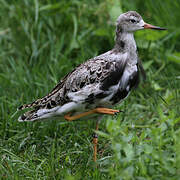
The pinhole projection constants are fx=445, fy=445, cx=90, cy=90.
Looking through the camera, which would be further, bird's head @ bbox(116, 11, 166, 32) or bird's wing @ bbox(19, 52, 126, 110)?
bird's head @ bbox(116, 11, 166, 32)

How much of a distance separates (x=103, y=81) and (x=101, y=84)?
3 cm

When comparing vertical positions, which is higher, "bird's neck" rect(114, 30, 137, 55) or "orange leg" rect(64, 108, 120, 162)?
"bird's neck" rect(114, 30, 137, 55)

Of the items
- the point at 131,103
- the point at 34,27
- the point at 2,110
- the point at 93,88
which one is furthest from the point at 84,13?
the point at 93,88

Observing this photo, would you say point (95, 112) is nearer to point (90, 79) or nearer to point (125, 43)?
point (90, 79)

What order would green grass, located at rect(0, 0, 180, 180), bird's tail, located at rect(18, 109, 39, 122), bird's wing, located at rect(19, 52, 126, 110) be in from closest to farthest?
1. green grass, located at rect(0, 0, 180, 180)
2. bird's wing, located at rect(19, 52, 126, 110)
3. bird's tail, located at rect(18, 109, 39, 122)

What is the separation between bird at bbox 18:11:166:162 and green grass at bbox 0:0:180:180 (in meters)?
0.29

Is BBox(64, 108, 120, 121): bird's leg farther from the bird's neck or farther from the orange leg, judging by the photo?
the bird's neck

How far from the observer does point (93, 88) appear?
13.5ft

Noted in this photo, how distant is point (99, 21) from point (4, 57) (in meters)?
1.47

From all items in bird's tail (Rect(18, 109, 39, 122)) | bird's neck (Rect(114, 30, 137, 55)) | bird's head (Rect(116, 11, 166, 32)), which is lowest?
bird's tail (Rect(18, 109, 39, 122))

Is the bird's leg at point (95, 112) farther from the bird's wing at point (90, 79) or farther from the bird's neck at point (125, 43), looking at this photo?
the bird's neck at point (125, 43)

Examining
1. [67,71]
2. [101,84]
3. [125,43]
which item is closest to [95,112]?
[101,84]

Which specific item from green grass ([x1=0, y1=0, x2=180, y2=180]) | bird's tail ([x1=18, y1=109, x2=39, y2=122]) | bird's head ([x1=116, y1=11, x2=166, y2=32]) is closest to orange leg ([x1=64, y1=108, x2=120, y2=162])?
green grass ([x1=0, y1=0, x2=180, y2=180])

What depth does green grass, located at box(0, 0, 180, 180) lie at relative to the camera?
3.38 m
